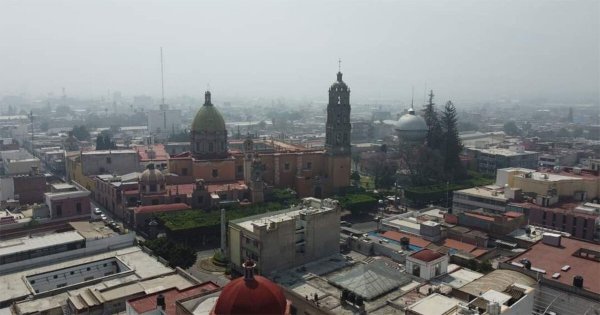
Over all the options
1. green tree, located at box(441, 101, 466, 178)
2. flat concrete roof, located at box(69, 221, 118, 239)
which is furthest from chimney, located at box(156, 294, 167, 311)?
green tree, located at box(441, 101, 466, 178)

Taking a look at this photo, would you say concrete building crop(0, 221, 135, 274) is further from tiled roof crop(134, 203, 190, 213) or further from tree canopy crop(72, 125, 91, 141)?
tree canopy crop(72, 125, 91, 141)

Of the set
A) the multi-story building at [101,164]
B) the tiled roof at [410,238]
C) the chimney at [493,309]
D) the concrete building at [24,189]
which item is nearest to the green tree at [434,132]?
the tiled roof at [410,238]

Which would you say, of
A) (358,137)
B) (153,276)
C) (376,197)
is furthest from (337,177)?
(358,137)

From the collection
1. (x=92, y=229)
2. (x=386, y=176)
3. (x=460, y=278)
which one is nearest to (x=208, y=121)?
(x=92, y=229)

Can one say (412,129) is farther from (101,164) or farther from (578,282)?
(578,282)

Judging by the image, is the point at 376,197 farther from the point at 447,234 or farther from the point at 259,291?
the point at 259,291

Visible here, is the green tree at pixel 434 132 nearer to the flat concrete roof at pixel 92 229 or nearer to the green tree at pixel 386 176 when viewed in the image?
the green tree at pixel 386 176
